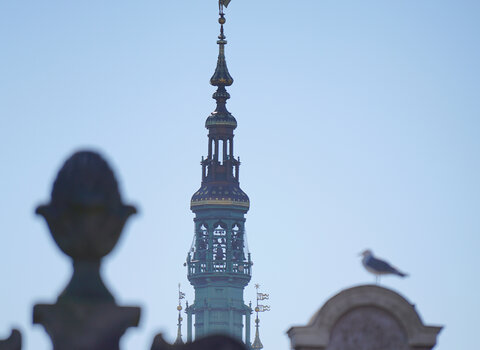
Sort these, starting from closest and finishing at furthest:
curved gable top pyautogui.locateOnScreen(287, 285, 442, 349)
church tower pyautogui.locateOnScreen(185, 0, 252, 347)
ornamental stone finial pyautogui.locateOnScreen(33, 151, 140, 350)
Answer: ornamental stone finial pyautogui.locateOnScreen(33, 151, 140, 350), curved gable top pyautogui.locateOnScreen(287, 285, 442, 349), church tower pyautogui.locateOnScreen(185, 0, 252, 347)

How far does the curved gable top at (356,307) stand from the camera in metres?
22.1

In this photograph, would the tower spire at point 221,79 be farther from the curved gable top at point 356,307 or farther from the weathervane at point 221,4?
the curved gable top at point 356,307

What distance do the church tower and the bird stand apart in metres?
121

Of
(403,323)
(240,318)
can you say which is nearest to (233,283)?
(240,318)

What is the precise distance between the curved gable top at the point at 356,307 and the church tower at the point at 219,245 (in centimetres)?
12229

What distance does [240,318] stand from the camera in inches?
5832

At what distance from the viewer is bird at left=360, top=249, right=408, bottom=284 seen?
23375 mm

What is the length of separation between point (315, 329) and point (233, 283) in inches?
4975

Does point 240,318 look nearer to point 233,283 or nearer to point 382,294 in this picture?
point 233,283

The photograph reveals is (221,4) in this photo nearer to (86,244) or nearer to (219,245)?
(219,245)

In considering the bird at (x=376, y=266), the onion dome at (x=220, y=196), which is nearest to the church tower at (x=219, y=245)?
the onion dome at (x=220, y=196)

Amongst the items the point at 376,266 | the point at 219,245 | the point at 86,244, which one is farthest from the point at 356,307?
the point at 219,245

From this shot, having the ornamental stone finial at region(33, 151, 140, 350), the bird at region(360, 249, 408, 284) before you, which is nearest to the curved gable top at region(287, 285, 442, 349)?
the bird at region(360, 249, 408, 284)

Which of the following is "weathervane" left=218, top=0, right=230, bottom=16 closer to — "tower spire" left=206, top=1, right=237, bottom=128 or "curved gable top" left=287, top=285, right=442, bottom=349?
"tower spire" left=206, top=1, right=237, bottom=128
